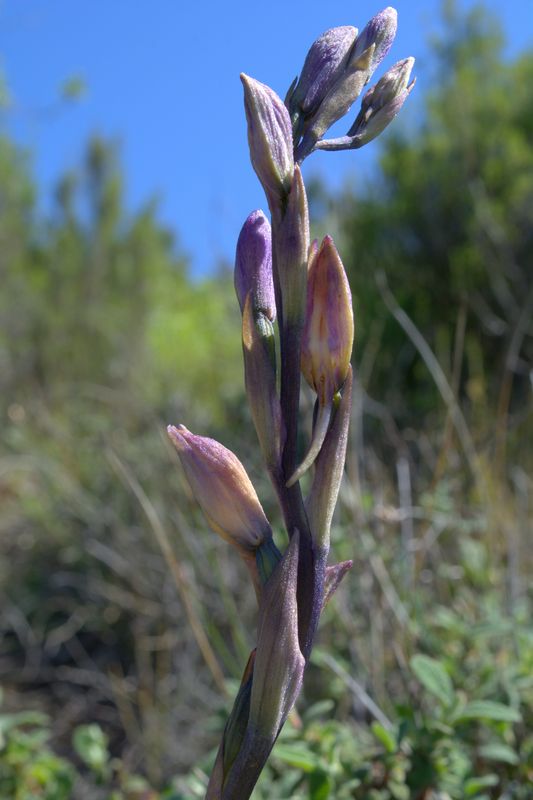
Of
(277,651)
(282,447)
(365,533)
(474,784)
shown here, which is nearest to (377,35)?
(282,447)

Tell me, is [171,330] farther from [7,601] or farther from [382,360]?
[7,601]

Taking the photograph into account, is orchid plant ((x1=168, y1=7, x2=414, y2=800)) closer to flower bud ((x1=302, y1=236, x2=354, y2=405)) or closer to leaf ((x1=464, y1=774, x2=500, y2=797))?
flower bud ((x1=302, y1=236, x2=354, y2=405))

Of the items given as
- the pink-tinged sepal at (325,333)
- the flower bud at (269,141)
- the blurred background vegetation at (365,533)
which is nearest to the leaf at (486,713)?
the blurred background vegetation at (365,533)

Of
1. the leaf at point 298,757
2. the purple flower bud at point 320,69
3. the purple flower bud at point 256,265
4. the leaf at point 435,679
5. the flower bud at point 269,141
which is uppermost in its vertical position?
the purple flower bud at point 320,69

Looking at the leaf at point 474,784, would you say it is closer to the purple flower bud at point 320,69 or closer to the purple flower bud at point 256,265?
the purple flower bud at point 256,265

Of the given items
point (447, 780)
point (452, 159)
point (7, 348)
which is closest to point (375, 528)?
point (447, 780)

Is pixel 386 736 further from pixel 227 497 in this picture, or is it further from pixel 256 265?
pixel 256 265
